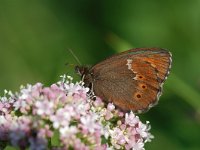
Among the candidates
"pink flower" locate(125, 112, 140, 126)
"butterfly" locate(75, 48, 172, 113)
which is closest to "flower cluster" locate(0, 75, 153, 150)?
"pink flower" locate(125, 112, 140, 126)

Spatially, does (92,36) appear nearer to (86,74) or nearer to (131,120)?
(86,74)

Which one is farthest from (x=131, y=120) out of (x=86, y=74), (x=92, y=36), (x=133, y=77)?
(x=92, y=36)

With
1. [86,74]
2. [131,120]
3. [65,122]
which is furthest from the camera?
[86,74]

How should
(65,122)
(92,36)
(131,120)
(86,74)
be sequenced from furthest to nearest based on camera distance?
(92,36)
(86,74)
(131,120)
(65,122)

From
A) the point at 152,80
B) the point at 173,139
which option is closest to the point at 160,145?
the point at 173,139

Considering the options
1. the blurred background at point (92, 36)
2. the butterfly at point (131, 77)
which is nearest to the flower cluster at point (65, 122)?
the butterfly at point (131, 77)

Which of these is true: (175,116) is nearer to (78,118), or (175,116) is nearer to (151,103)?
(151,103)
